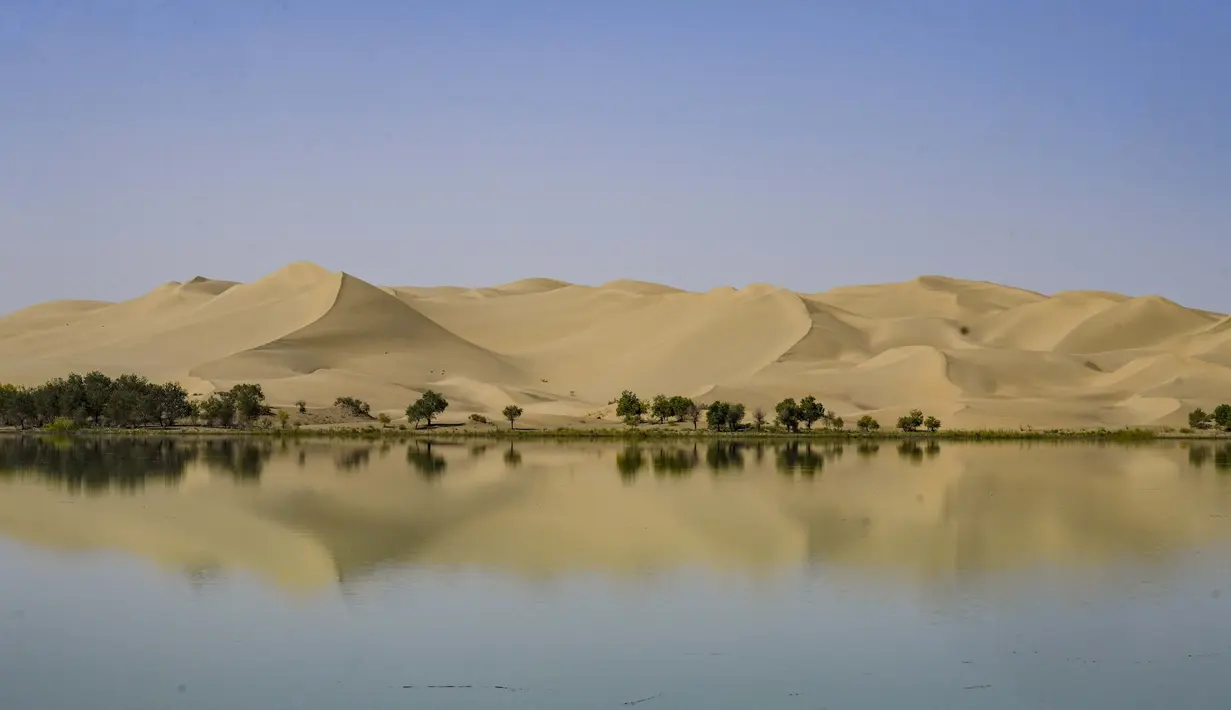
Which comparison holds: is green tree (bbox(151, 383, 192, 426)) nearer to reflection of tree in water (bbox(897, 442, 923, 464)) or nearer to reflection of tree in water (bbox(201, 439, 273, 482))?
reflection of tree in water (bbox(201, 439, 273, 482))

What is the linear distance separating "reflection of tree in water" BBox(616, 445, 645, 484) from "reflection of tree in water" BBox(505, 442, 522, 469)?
3.78 metres

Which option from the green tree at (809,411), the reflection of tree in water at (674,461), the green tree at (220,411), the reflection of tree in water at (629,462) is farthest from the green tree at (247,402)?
the green tree at (809,411)

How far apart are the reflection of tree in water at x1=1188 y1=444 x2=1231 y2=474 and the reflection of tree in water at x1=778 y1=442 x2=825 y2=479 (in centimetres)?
1473

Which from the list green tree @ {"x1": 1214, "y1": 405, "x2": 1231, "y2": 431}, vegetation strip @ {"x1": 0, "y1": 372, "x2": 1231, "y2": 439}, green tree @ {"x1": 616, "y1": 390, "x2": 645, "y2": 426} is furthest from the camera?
green tree @ {"x1": 1214, "y1": 405, "x2": 1231, "y2": 431}

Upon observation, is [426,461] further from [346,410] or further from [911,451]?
[346,410]

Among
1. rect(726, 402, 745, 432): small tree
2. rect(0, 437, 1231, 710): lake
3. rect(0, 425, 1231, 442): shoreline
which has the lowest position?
rect(0, 437, 1231, 710): lake

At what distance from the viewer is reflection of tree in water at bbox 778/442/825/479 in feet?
157

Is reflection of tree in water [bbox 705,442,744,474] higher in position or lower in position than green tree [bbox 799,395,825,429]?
lower

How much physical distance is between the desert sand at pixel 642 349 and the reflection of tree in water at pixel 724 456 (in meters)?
20.8

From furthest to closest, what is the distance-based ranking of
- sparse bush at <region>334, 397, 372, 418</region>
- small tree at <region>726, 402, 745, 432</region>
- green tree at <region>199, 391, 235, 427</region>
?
sparse bush at <region>334, 397, 372, 418</region> → small tree at <region>726, 402, 745, 432</region> → green tree at <region>199, 391, 235, 427</region>

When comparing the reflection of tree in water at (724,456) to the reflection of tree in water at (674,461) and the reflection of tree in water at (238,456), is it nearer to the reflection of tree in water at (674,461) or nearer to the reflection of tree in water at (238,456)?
the reflection of tree in water at (674,461)

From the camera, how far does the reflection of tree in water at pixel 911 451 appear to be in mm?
57812

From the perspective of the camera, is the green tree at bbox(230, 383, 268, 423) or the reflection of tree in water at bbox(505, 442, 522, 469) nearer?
the reflection of tree in water at bbox(505, 442, 522, 469)

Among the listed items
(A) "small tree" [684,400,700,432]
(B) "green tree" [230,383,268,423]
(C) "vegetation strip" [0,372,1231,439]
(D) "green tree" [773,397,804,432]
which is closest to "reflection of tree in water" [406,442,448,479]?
(C) "vegetation strip" [0,372,1231,439]
